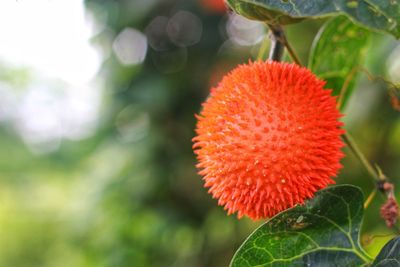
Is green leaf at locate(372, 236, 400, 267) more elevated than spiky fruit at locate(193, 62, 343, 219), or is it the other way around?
spiky fruit at locate(193, 62, 343, 219)

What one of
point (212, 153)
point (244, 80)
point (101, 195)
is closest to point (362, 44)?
point (244, 80)

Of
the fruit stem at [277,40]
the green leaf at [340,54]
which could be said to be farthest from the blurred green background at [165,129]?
the fruit stem at [277,40]

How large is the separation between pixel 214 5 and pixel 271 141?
5.78 ft

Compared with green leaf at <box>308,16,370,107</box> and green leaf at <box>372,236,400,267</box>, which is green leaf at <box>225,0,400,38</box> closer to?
green leaf at <box>372,236,400,267</box>

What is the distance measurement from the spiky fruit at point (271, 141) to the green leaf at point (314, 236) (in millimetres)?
32

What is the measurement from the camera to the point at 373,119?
2564mm

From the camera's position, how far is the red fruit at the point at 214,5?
277 cm

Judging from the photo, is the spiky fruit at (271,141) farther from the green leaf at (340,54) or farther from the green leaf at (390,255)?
the green leaf at (340,54)

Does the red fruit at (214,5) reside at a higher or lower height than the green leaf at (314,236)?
higher

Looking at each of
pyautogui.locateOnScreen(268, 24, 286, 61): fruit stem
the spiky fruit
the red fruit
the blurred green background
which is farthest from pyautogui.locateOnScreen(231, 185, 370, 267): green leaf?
the red fruit

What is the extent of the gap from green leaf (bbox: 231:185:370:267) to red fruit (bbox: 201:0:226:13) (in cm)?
172

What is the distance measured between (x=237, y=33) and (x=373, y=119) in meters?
0.85

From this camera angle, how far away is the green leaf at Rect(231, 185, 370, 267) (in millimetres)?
1183

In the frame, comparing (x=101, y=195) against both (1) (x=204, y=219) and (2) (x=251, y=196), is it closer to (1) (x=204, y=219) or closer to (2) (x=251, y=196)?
(1) (x=204, y=219)
